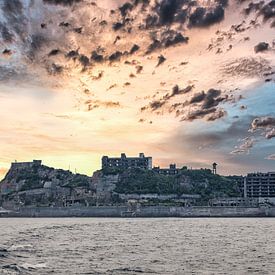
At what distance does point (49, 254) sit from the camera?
213ft

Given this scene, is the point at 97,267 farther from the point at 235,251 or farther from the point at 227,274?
the point at 235,251

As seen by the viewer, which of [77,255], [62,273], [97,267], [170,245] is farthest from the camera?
[170,245]

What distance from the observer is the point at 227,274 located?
48.6 m

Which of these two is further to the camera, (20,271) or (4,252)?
(4,252)

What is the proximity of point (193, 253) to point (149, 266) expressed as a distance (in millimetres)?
14829

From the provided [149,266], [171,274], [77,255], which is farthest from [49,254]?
[171,274]

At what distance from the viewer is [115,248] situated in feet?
240

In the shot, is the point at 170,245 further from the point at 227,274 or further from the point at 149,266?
the point at 227,274

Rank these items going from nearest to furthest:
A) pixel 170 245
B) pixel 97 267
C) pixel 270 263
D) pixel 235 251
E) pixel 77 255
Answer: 1. pixel 97 267
2. pixel 270 263
3. pixel 77 255
4. pixel 235 251
5. pixel 170 245

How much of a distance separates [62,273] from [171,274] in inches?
393

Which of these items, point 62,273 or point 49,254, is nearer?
point 62,273

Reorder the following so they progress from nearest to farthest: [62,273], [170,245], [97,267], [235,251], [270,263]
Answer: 1. [62,273]
2. [97,267]
3. [270,263]
4. [235,251]
5. [170,245]

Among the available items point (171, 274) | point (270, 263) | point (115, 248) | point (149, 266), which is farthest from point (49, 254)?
point (270, 263)

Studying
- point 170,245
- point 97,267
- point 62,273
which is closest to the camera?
point 62,273
